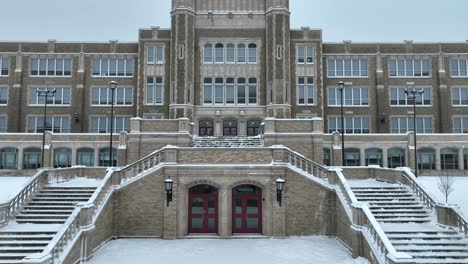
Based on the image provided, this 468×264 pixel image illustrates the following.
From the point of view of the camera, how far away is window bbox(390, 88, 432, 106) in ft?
151

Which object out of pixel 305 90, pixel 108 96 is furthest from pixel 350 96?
pixel 108 96

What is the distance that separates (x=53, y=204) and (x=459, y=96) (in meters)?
44.0

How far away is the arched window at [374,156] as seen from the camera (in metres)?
38.6

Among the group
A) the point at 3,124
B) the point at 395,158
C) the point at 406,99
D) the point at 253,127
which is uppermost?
the point at 406,99

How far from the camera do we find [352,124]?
4594cm

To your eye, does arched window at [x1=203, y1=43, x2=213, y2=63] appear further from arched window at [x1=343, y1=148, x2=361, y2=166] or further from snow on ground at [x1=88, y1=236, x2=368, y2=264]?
snow on ground at [x1=88, y1=236, x2=368, y2=264]

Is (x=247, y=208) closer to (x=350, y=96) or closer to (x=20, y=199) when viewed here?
(x=20, y=199)

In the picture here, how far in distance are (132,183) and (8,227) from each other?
233 inches

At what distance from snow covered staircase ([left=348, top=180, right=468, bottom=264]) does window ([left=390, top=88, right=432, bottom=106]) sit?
2682 centimetres

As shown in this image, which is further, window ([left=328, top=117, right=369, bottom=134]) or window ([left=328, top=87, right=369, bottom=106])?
window ([left=328, top=87, right=369, bottom=106])

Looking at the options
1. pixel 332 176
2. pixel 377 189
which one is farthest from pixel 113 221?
pixel 377 189

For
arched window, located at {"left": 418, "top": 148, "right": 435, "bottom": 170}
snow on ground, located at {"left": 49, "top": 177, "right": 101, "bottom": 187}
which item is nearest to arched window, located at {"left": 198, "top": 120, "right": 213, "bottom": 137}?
snow on ground, located at {"left": 49, "top": 177, "right": 101, "bottom": 187}

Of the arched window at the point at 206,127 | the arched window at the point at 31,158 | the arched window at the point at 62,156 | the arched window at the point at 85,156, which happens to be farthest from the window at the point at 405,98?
the arched window at the point at 31,158

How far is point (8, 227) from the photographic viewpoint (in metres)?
17.2
